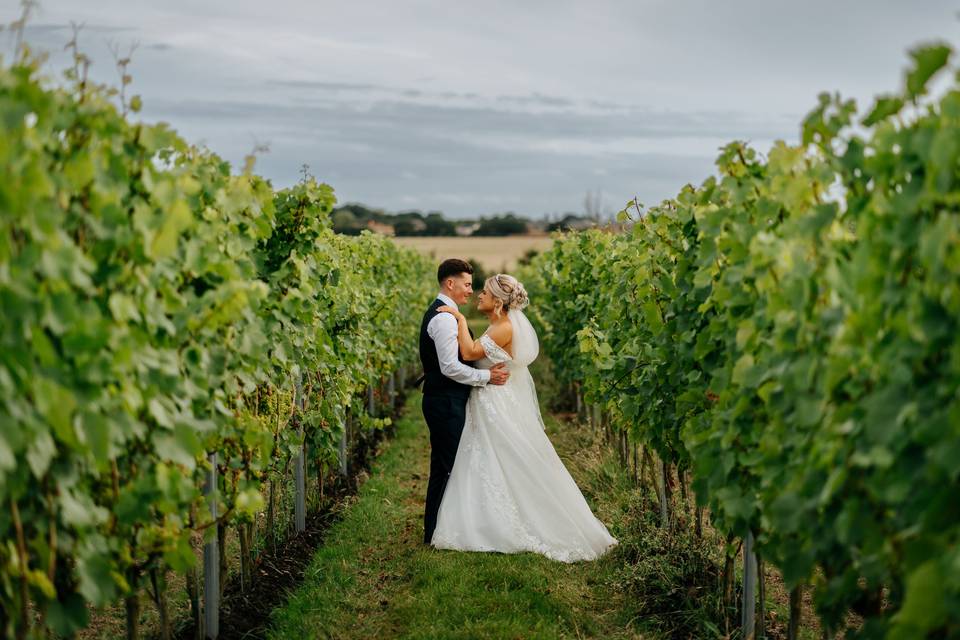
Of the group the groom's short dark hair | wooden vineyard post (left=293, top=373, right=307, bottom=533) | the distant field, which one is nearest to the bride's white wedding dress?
the groom's short dark hair

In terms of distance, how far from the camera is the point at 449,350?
22.9 feet

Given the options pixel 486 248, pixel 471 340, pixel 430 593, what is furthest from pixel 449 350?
pixel 486 248

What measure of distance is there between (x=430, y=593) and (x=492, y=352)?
198cm

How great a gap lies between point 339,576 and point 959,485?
4827mm

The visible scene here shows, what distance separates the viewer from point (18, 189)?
7.99ft

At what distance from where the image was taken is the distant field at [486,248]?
149ft

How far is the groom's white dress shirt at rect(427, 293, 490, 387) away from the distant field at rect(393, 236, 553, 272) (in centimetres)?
3586

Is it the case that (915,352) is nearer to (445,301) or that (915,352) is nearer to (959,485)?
(959,485)

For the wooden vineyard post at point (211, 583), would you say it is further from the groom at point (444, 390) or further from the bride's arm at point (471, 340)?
the bride's arm at point (471, 340)

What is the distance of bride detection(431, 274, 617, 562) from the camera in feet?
22.5

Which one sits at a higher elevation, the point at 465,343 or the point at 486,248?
the point at 465,343

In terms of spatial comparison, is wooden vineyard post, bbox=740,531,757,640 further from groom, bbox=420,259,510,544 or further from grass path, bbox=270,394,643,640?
groom, bbox=420,259,510,544

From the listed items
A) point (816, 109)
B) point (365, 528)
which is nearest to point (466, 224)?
point (365, 528)

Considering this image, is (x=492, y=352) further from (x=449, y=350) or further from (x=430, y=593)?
(x=430, y=593)
